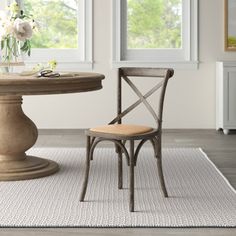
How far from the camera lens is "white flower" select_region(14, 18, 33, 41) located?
14.9ft

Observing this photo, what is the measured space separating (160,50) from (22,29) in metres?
2.93

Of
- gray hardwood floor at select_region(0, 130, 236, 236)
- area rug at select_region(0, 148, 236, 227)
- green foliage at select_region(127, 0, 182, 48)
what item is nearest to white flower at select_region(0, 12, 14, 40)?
area rug at select_region(0, 148, 236, 227)

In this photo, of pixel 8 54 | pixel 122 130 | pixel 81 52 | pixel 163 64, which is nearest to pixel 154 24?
pixel 163 64

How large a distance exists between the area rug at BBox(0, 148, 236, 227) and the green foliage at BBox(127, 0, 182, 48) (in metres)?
2.31

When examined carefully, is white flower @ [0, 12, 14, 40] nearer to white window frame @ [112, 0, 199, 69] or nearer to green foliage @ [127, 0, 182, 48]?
white window frame @ [112, 0, 199, 69]

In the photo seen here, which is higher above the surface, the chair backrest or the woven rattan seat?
the chair backrest

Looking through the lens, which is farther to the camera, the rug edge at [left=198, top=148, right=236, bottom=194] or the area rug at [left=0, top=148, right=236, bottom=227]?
the rug edge at [left=198, top=148, right=236, bottom=194]

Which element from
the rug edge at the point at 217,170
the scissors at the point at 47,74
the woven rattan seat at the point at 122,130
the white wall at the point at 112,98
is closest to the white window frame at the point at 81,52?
the white wall at the point at 112,98

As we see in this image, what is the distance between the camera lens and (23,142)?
459 cm

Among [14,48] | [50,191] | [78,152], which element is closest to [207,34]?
[78,152]

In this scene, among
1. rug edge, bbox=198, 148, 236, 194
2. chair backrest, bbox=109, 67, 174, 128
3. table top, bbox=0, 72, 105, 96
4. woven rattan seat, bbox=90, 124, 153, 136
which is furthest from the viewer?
rug edge, bbox=198, 148, 236, 194

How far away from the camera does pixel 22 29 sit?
4539 millimetres

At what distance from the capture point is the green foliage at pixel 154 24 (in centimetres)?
718

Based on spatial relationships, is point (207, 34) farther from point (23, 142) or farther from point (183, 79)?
point (23, 142)
